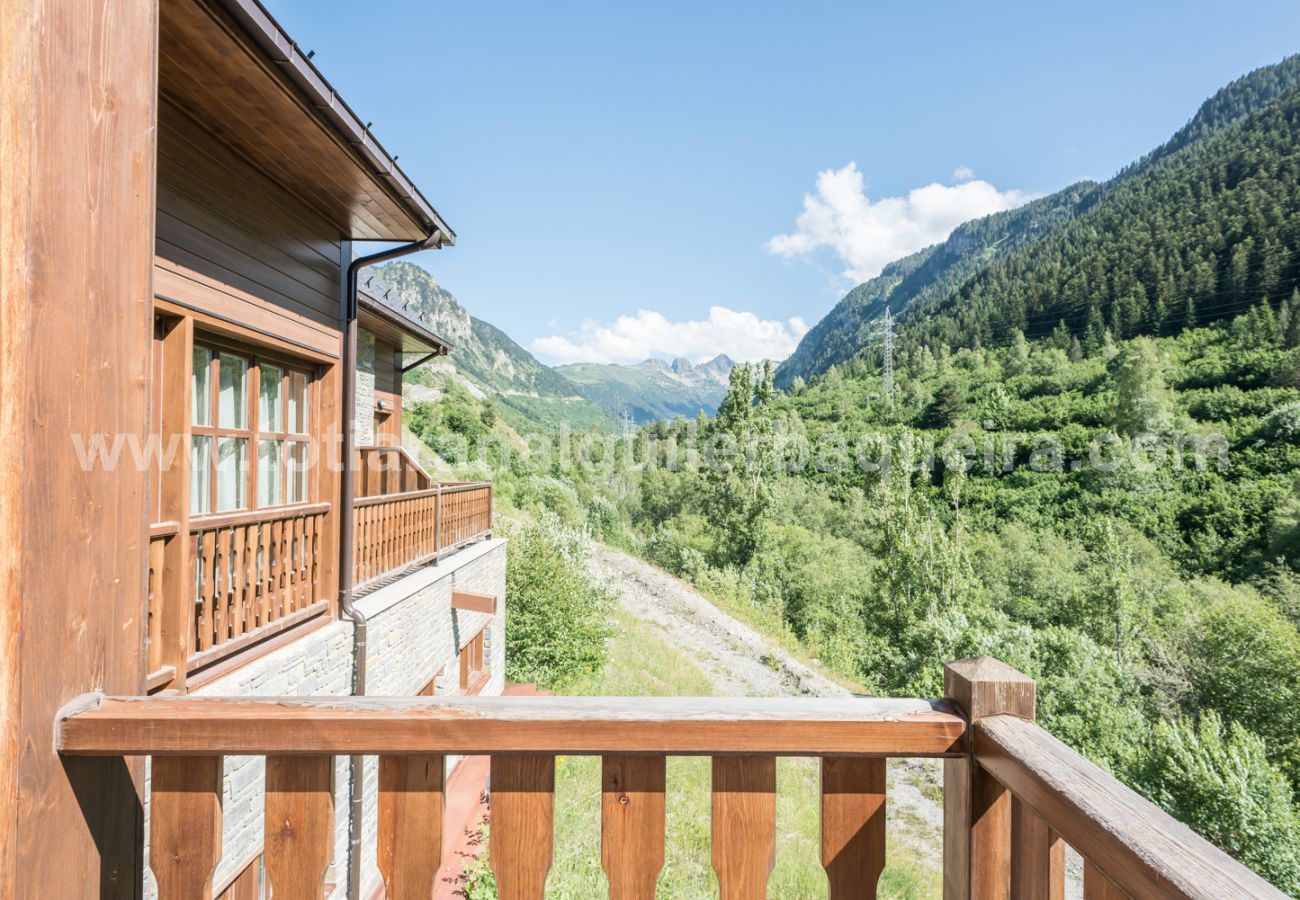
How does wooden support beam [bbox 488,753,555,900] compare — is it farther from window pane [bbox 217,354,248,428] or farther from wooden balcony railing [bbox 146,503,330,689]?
window pane [bbox 217,354,248,428]

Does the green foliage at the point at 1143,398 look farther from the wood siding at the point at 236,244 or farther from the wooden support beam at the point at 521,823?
the wooden support beam at the point at 521,823

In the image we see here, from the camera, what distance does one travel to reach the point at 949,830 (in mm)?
970

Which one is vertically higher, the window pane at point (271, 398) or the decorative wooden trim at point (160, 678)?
the window pane at point (271, 398)

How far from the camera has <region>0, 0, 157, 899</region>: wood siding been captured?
2.87 ft

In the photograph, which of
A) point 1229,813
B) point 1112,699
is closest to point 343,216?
point 1229,813

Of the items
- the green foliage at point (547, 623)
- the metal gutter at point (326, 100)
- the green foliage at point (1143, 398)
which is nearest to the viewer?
the metal gutter at point (326, 100)

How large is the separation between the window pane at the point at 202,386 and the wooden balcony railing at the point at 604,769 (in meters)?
3.00

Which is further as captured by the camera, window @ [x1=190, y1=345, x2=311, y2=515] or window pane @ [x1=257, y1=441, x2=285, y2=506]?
window pane @ [x1=257, y1=441, x2=285, y2=506]

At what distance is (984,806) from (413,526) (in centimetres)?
586

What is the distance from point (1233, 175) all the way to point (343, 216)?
70250 mm

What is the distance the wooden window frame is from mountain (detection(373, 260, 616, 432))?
3178 inches

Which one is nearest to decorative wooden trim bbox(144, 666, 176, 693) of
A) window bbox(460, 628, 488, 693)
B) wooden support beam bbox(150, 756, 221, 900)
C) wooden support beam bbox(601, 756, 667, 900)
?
wooden support beam bbox(150, 756, 221, 900)

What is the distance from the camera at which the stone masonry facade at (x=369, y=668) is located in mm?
3057

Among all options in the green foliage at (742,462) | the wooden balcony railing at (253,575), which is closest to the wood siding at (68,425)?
the wooden balcony railing at (253,575)
